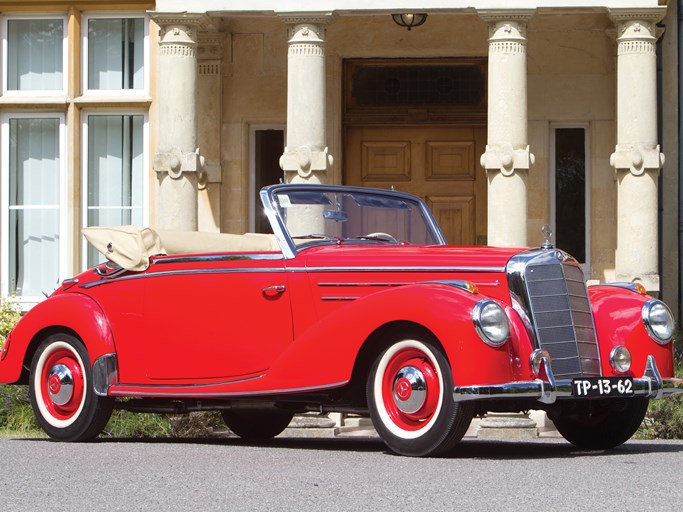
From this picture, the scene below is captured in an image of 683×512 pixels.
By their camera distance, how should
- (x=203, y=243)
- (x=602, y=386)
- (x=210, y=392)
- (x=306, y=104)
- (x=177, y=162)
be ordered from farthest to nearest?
(x=177, y=162) → (x=306, y=104) → (x=203, y=243) → (x=210, y=392) → (x=602, y=386)

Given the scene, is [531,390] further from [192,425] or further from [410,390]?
[192,425]

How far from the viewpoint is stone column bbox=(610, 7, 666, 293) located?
52.9 ft

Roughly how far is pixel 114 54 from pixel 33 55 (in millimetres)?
1036

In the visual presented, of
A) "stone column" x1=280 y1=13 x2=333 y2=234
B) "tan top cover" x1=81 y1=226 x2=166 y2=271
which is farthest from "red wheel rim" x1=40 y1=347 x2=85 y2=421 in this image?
"stone column" x1=280 y1=13 x2=333 y2=234

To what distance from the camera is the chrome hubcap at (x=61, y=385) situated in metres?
9.78

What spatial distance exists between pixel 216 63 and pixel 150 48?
34.4 inches

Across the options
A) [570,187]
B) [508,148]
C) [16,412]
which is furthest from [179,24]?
[16,412]

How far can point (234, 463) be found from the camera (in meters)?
7.86

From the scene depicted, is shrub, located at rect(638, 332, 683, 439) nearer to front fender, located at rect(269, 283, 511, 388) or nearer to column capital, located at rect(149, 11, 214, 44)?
front fender, located at rect(269, 283, 511, 388)

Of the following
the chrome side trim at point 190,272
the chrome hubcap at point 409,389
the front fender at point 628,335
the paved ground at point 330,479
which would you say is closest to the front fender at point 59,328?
the chrome side trim at point 190,272

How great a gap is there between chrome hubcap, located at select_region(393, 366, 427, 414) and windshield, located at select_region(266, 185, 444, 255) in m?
1.37

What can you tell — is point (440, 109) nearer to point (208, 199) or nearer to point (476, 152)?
point (476, 152)

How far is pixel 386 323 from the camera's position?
820cm

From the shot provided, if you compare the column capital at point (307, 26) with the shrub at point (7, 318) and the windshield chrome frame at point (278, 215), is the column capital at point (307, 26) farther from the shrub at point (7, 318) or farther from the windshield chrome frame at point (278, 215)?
the windshield chrome frame at point (278, 215)
